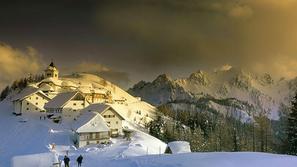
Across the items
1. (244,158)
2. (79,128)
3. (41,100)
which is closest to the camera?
(244,158)

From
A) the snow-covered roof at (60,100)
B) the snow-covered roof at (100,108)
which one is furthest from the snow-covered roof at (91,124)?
the snow-covered roof at (60,100)

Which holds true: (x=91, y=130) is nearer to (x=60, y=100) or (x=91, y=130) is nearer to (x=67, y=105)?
(x=67, y=105)

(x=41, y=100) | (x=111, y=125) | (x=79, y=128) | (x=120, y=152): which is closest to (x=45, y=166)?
(x=120, y=152)

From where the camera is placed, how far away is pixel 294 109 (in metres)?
66.6

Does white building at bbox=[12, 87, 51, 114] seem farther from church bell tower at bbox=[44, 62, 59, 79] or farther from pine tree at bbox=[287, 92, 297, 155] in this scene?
pine tree at bbox=[287, 92, 297, 155]

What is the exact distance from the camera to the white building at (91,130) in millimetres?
92875

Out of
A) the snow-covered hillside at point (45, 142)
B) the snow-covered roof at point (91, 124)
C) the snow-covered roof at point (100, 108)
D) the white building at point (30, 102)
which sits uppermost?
the white building at point (30, 102)

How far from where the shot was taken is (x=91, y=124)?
95.6 m

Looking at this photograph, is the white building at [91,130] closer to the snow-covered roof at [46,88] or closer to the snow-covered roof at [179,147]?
the snow-covered roof at [179,147]

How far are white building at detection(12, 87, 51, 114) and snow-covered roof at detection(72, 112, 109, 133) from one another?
2495 cm

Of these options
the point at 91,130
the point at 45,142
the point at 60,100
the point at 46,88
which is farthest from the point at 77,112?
the point at 46,88

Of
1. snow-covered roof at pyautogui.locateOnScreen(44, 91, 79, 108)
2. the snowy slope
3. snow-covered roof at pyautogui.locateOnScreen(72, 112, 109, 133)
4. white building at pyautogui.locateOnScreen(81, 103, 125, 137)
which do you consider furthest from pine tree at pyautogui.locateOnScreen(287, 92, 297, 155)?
snow-covered roof at pyautogui.locateOnScreen(44, 91, 79, 108)

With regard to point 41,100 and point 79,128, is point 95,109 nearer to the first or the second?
point 79,128

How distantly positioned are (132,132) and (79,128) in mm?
18093
